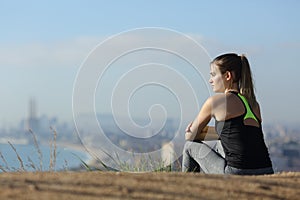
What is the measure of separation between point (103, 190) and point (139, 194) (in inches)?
7.3

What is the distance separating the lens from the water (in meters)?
5.40

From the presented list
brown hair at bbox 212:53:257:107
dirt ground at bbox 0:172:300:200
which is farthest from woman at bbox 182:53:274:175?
dirt ground at bbox 0:172:300:200

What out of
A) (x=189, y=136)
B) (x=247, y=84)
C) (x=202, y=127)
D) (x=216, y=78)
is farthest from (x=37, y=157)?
(x=247, y=84)

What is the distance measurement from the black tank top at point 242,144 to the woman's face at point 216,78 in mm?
202

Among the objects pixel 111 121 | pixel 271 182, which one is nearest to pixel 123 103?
pixel 111 121

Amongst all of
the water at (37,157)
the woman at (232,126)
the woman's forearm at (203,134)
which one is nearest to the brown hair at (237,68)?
the woman at (232,126)

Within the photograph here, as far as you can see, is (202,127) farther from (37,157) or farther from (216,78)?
(37,157)

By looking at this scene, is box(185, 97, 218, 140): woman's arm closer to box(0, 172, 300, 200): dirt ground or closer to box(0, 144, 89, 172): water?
box(0, 172, 300, 200): dirt ground

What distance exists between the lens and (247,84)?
4.46 m

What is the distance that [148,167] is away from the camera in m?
5.79

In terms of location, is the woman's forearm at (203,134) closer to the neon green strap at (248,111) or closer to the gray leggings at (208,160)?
the gray leggings at (208,160)

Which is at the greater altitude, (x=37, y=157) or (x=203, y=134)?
(x=203, y=134)

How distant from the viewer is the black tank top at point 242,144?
14.2ft

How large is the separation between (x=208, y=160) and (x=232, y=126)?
353 mm
